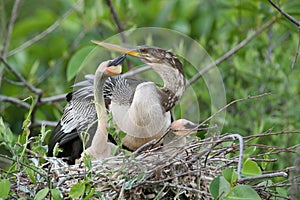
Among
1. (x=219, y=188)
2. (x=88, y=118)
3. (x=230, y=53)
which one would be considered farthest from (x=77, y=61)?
(x=219, y=188)

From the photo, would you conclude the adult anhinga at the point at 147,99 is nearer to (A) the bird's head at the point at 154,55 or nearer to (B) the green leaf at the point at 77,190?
(A) the bird's head at the point at 154,55

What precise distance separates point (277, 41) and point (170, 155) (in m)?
3.04

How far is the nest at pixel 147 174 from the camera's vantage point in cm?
350

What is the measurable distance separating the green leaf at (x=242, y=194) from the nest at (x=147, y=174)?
7.3 inches

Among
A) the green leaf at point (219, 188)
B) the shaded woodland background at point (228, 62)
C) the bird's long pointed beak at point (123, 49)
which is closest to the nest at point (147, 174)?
the green leaf at point (219, 188)

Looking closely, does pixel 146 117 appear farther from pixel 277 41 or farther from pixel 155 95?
pixel 277 41

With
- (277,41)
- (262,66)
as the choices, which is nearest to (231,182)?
(262,66)

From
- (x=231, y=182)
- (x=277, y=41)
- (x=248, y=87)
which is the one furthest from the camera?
(x=277, y=41)

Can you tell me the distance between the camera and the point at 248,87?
6.02m

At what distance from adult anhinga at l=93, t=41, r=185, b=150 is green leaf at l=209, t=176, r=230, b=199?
0.58 meters

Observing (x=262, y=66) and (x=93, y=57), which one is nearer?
(x=93, y=57)

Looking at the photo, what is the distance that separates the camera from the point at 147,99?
12.2 feet

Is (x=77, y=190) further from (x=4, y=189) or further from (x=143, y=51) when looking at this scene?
(x=143, y=51)

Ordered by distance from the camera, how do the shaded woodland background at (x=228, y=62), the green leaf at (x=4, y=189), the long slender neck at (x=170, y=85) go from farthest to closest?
the shaded woodland background at (x=228, y=62) → the long slender neck at (x=170, y=85) → the green leaf at (x=4, y=189)
